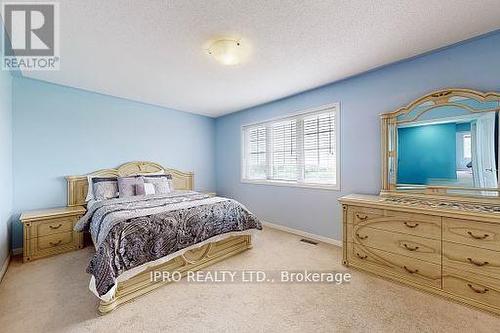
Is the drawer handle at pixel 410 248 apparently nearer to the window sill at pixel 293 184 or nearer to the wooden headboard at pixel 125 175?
the window sill at pixel 293 184

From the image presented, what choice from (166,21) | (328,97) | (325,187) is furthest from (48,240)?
(328,97)

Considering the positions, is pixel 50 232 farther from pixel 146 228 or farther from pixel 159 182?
pixel 146 228

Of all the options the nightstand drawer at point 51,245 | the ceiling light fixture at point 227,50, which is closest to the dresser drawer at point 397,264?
the ceiling light fixture at point 227,50

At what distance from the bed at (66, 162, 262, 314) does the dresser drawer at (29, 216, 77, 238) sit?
0.34 metres

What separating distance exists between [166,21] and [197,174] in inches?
141

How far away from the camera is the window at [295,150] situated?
133 inches

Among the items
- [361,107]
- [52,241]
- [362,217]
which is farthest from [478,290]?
[52,241]

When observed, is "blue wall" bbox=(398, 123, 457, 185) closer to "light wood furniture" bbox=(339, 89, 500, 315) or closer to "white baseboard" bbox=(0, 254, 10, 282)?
"light wood furniture" bbox=(339, 89, 500, 315)

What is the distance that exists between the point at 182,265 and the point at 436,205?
2626mm

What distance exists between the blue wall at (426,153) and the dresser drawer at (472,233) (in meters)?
0.62

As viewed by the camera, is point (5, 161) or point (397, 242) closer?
point (397, 242)

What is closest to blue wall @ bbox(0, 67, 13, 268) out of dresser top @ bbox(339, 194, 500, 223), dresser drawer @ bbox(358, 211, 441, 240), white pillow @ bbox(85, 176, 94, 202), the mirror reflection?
white pillow @ bbox(85, 176, 94, 202)

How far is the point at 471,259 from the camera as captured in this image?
1.82 metres

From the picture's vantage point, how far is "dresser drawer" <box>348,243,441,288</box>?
78.8 inches
